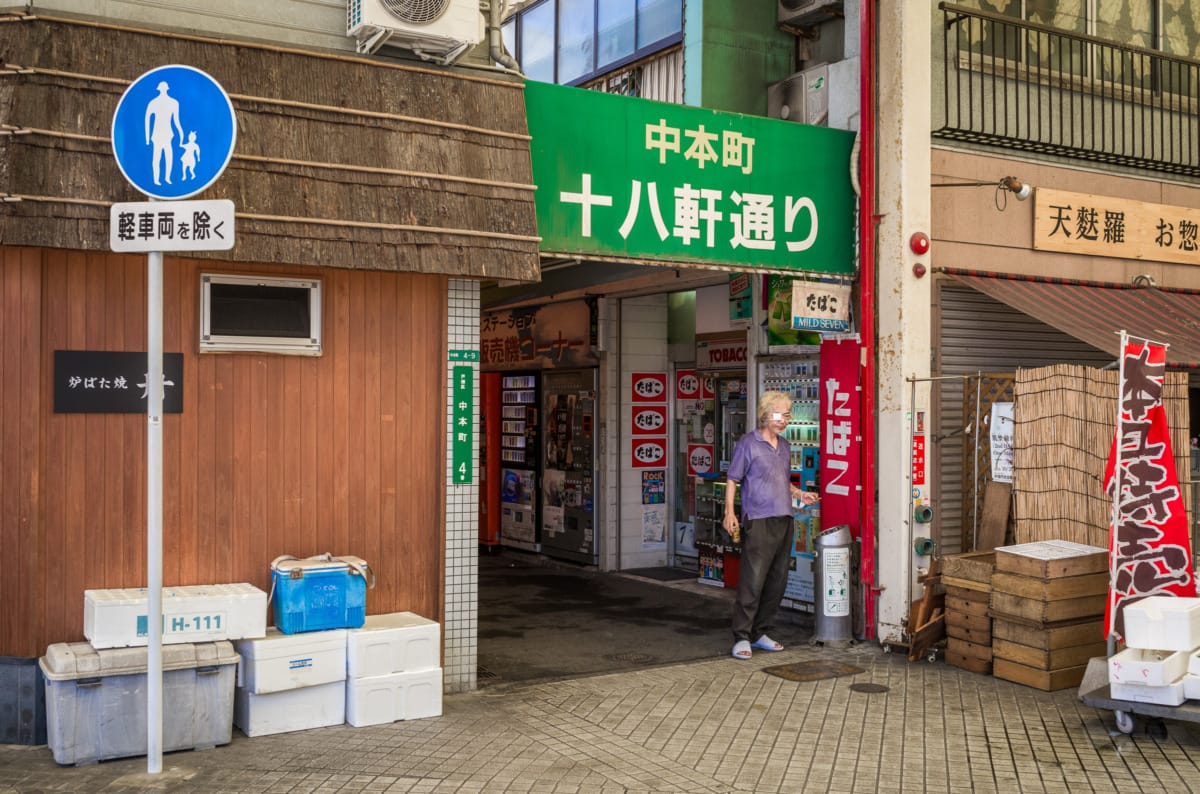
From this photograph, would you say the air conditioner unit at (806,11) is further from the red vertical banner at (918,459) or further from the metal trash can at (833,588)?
the metal trash can at (833,588)

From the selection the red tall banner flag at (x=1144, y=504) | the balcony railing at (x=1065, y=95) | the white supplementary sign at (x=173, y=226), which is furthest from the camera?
the balcony railing at (x=1065, y=95)

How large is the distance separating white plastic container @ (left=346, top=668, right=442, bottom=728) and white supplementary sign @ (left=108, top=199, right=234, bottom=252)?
2.80 m

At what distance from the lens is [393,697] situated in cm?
681

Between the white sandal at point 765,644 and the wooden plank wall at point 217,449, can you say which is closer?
the wooden plank wall at point 217,449

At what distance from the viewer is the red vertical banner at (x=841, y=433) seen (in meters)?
9.38

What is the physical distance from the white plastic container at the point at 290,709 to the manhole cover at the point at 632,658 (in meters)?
2.60

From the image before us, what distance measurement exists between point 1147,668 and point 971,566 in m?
1.96

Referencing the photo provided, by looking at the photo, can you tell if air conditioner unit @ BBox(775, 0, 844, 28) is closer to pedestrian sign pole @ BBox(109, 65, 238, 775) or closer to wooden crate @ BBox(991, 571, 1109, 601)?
wooden crate @ BBox(991, 571, 1109, 601)

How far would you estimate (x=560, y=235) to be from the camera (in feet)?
26.3

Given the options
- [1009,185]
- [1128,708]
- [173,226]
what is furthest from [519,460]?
[173,226]

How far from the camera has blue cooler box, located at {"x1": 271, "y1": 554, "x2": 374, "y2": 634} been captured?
22.0ft

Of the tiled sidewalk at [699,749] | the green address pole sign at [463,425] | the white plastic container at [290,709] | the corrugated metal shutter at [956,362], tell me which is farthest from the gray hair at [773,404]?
the white plastic container at [290,709]

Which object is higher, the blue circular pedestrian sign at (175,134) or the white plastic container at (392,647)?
the blue circular pedestrian sign at (175,134)

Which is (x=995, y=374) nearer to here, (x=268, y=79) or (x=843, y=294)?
(x=843, y=294)
